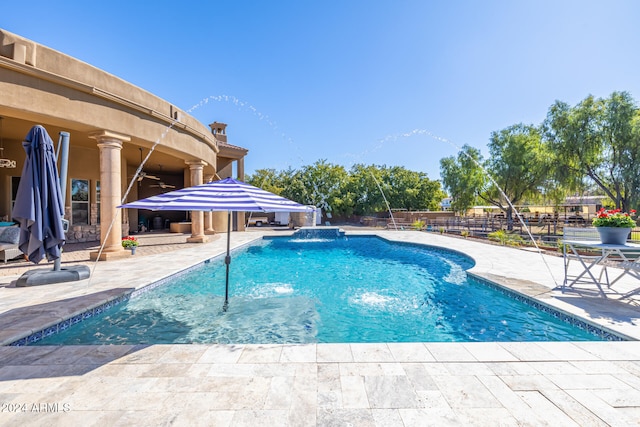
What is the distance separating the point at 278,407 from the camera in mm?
2176

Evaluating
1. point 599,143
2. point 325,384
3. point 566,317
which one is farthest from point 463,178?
point 325,384

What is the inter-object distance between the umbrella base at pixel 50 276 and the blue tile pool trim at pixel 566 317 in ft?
28.9

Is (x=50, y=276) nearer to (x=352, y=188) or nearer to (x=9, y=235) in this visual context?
(x=9, y=235)

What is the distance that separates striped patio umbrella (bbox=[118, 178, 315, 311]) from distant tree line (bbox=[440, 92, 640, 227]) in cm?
1552

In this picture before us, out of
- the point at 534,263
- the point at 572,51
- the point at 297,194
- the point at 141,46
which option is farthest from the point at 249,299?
the point at 297,194

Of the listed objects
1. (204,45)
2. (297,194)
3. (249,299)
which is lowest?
(249,299)

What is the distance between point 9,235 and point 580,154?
28.7 metres

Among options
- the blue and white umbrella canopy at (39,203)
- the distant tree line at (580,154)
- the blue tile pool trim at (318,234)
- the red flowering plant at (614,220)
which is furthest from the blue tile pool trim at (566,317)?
the blue tile pool trim at (318,234)

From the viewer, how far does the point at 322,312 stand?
5.19 metres

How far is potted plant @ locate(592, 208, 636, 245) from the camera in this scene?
472 cm

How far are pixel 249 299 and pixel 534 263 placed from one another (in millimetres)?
7801

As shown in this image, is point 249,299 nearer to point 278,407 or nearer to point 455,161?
point 278,407

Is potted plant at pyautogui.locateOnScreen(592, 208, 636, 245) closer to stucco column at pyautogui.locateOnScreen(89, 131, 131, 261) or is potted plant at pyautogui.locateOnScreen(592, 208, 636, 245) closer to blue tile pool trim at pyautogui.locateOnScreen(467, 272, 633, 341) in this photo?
blue tile pool trim at pyautogui.locateOnScreen(467, 272, 633, 341)

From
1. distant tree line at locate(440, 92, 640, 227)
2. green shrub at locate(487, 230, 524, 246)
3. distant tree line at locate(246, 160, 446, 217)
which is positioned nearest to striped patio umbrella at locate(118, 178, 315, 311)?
green shrub at locate(487, 230, 524, 246)
